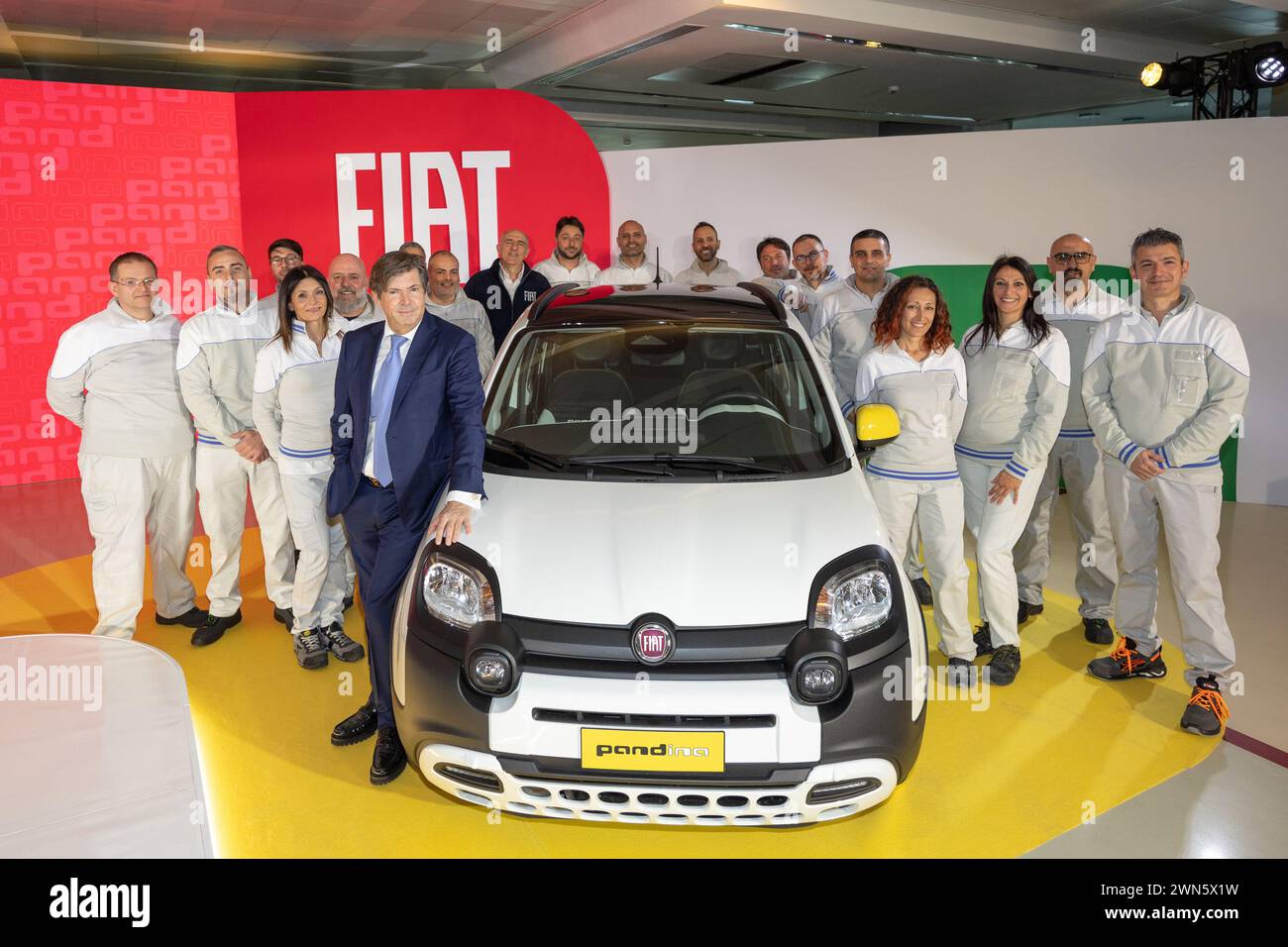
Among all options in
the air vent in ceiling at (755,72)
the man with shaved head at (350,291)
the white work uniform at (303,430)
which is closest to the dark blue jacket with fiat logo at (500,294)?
the man with shaved head at (350,291)

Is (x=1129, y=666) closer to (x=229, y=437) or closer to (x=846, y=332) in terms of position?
(x=846, y=332)

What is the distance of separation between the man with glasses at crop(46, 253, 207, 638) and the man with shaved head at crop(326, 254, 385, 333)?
697mm

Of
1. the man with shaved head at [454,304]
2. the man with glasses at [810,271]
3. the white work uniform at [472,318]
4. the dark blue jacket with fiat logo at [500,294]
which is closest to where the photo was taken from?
the man with shaved head at [454,304]

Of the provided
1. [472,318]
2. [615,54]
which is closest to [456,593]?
[472,318]

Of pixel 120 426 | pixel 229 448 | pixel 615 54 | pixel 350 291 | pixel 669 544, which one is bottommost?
pixel 669 544

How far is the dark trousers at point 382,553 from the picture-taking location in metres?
2.86

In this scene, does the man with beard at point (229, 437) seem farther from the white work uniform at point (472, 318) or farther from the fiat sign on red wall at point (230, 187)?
the fiat sign on red wall at point (230, 187)

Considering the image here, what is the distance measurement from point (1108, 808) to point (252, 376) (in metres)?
3.54

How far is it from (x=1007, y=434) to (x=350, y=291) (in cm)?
277

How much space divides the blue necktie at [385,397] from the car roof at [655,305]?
543mm

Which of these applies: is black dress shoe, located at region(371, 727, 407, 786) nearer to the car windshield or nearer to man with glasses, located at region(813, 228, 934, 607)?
the car windshield

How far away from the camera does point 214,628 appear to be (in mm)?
4113
